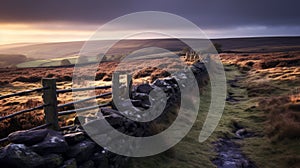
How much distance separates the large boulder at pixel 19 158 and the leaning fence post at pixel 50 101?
2026mm

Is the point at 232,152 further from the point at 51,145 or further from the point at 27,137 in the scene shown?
the point at 27,137

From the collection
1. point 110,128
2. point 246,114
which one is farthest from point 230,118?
point 110,128

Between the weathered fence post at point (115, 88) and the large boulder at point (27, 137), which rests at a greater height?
the weathered fence post at point (115, 88)

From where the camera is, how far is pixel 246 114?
44.4ft

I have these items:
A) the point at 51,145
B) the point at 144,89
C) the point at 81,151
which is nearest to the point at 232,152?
the point at 144,89

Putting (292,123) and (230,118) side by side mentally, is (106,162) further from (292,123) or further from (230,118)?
(230,118)

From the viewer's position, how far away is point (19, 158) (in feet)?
13.1

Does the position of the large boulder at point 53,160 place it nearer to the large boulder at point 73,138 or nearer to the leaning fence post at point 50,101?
the large boulder at point 73,138

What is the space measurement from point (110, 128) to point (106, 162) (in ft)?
2.50

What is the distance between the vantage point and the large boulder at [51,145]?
4398 mm

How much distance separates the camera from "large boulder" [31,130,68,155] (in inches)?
173

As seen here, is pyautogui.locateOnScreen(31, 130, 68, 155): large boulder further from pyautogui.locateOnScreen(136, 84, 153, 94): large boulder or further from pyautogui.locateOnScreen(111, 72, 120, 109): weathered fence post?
pyautogui.locateOnScreen(136, 84, 153, 94): large boulder

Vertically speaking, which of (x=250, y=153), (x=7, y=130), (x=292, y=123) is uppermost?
(x=7, y=130)

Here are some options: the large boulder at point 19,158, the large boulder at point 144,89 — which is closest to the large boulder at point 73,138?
the large boulder at point 19,158
